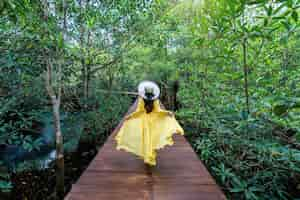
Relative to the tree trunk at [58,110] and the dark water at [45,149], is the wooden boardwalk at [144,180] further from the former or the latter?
the dark water at [45,149]

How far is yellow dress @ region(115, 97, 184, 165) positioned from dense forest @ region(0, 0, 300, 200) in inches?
10.9

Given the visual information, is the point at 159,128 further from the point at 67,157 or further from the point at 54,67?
the point at 67,157

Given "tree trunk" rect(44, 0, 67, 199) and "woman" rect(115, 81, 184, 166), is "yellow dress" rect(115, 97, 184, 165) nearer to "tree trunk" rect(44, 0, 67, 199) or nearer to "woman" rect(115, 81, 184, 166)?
"woman" rect(115, 81, 184, 166)

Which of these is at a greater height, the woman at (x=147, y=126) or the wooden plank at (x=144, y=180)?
the woman at (x=147, y=126)

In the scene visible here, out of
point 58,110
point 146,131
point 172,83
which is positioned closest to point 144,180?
point 146,131

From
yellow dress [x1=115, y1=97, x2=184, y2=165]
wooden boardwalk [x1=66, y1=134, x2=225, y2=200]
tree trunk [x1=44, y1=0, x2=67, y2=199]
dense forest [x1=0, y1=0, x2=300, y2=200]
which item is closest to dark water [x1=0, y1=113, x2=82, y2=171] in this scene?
dense forest [x1=0, y1=0, x2=300, y2=200]

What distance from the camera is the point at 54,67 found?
7.80 feet

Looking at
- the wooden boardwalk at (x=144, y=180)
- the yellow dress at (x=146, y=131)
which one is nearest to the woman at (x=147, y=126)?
the yellow dress at (x=146, y=131)

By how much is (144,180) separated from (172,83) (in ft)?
12.8

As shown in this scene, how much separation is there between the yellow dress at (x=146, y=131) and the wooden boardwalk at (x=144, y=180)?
173 millimetres

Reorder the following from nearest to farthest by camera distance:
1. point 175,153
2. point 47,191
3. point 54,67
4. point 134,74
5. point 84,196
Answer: point 84,196 < point 175,153 < point 54,67 < point 47,191 < point 134,74

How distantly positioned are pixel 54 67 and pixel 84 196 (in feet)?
6.10

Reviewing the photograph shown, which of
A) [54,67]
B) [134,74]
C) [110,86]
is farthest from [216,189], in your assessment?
[134,74]

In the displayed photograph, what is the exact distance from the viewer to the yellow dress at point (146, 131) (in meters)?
1.34
